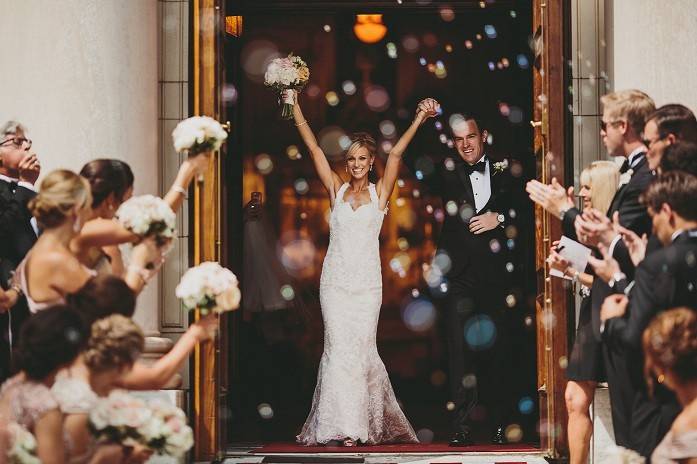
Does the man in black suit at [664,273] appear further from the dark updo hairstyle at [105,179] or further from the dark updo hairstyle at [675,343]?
the dark updo hairstyle at [105,179]

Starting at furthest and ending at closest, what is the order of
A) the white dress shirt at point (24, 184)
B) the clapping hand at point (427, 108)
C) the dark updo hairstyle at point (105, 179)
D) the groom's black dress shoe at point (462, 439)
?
1. the clapping hand at point (427, 108)
2. the groom's black dress shoe at point (462, 439)
3. the white dress shirt at point (24, 184)
4. the dark updo hairstyle at point (105, 179)

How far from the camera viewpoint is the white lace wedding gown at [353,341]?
8781 millimetres

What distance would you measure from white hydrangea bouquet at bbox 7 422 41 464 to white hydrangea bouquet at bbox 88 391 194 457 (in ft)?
0.80

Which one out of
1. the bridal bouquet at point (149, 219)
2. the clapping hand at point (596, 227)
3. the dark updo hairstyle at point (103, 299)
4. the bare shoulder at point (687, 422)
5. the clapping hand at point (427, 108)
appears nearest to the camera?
the bare shoulder at point (687, 422)

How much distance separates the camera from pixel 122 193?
5645 millimetres

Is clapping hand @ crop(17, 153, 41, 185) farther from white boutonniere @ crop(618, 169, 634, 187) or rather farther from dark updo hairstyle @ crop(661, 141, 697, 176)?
dark updo hairstyle @ crop(661, 141, 697, 176)

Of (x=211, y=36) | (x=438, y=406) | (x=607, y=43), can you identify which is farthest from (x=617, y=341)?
(x=438, y=406)

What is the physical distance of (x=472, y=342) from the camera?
8883 millimetres

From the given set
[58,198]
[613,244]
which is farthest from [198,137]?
[613,244]

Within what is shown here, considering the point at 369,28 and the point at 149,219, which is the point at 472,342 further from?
the point at 369,28

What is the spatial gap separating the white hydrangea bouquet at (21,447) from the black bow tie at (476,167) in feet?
17.4

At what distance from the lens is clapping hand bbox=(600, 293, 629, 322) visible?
4996 mm

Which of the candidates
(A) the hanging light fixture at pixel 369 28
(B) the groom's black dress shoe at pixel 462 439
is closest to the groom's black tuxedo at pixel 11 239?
(B) the groom's black dress shoe at pixel 462 439

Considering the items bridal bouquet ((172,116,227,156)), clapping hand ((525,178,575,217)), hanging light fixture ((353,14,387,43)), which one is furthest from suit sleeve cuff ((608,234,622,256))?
hanging light fixture ((353,14,387,43))
